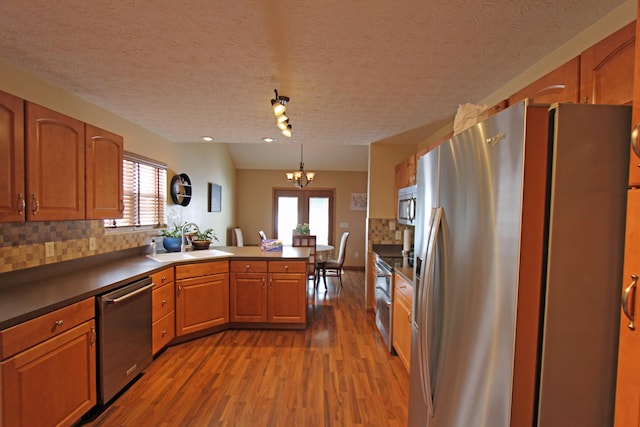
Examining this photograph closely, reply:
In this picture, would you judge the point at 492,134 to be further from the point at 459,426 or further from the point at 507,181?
the point at 459,426

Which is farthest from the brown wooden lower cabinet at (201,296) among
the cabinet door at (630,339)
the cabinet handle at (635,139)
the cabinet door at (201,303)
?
the cabinet handle at (635,139)

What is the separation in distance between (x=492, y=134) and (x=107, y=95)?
2.77 m

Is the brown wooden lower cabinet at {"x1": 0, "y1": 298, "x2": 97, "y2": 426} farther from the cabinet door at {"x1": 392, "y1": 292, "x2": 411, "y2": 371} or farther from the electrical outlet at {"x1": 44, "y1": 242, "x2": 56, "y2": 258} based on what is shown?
the cabinet door at {"x1": 392, "y1": 292, "x2": 411, "y2": 371}

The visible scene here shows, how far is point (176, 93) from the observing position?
2.21 meters

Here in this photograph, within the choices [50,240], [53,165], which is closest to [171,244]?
[50,240]

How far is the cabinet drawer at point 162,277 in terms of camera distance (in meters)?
2.46

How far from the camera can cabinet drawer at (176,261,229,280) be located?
2793mm

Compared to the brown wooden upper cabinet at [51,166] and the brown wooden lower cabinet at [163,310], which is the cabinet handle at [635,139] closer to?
the brown wooden upper cabinet at [51,166]

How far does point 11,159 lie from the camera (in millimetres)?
1508

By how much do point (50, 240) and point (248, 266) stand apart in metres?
1.65

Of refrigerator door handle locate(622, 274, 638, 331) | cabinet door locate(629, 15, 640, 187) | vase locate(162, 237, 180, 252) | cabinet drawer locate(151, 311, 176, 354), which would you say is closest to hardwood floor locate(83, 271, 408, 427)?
cabinet drawer locate(151, 311, 176, 354)

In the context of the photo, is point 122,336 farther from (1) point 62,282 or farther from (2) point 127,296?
(1) point 62,282

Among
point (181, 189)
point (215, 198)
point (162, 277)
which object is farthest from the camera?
point (215, 198)

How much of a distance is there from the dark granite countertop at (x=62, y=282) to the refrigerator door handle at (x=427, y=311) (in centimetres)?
189
